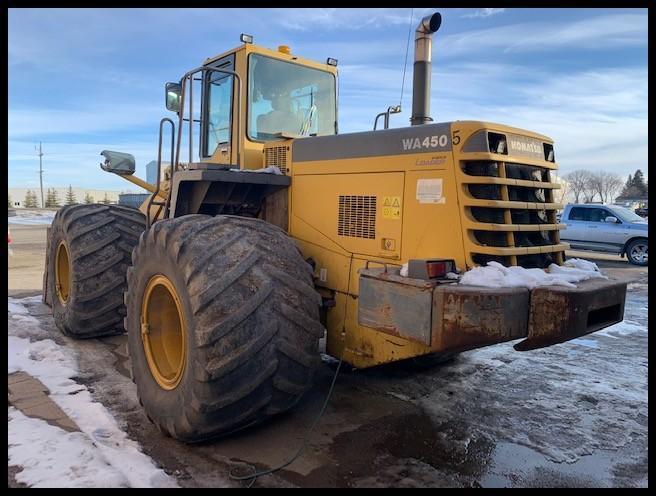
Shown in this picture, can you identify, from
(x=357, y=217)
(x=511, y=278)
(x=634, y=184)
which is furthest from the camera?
(x=634, y=184)

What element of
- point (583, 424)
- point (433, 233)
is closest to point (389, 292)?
point (433, 233)

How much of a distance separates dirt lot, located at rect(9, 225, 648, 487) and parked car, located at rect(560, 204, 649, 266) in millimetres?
11521

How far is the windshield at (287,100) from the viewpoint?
491 cm

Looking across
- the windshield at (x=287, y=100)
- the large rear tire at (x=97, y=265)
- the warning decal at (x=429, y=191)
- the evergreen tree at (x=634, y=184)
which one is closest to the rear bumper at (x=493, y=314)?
the warning decal at (x=429, y=191)

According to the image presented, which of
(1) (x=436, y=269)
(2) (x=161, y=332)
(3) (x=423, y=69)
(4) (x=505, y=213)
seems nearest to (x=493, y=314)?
(1) (x=436, y=269)

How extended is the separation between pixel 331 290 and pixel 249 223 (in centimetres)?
91

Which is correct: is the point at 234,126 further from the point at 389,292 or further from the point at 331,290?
the point at 389,292

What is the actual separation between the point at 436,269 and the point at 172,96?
3.64 meters

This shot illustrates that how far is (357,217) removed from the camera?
4074 millimetres

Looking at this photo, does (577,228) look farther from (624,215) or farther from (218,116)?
(218,116)

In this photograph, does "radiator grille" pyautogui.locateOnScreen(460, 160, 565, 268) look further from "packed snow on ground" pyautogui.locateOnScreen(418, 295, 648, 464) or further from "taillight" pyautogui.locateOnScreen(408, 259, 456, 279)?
"packed snow on ground" pyautogui.locateOnScreen(418, 295, 648, 464)

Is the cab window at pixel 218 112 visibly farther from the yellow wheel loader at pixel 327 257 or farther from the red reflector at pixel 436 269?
the red reflector at pixel 436 269

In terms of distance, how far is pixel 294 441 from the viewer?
360 cm

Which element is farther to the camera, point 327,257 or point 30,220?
point 30,220
